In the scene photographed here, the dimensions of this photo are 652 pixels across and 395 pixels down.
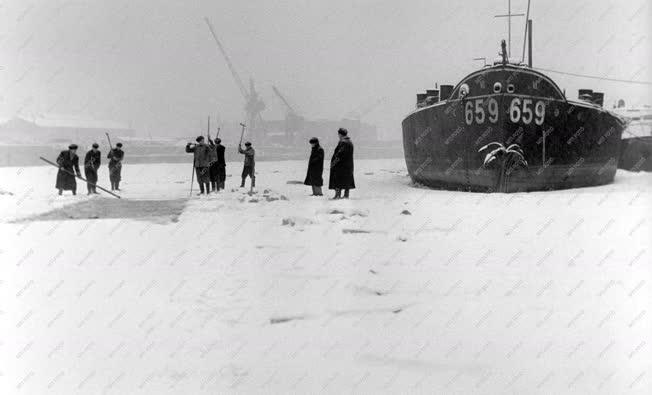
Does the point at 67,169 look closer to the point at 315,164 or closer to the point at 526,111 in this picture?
the point at 315,164

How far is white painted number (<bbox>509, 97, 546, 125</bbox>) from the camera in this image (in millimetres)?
12164

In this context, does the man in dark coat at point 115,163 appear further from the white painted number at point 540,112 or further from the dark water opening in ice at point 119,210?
the white painted number at point 540,112

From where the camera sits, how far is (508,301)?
12.7 ft

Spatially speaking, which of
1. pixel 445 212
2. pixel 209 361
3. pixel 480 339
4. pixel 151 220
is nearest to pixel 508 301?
pixel 480 339

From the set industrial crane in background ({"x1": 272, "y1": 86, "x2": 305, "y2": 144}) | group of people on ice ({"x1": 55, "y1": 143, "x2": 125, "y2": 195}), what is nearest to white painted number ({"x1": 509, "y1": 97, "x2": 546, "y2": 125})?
group of people on ice ({"x1": 55, "y1": 143, "x2": 125, "y2": 195})

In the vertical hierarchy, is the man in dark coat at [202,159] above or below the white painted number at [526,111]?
below

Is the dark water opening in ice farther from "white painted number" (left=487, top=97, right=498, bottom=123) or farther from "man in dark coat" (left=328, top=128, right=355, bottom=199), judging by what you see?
"white painted number" (left=487, top=97, right=498, bottom=123)

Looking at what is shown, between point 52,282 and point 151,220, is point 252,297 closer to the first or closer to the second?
point 52,282

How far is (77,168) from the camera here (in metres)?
13.6

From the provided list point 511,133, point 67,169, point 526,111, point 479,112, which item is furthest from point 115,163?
point 526,111

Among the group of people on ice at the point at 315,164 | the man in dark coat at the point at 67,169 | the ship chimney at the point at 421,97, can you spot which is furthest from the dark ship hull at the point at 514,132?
the man in dark coat at the point at 67,169

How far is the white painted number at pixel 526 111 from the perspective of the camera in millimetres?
12164

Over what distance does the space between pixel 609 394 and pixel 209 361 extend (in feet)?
6.28

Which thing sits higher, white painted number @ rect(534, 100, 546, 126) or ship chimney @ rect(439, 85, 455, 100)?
ship chimney @ rect(439, 85, 455, 100)
